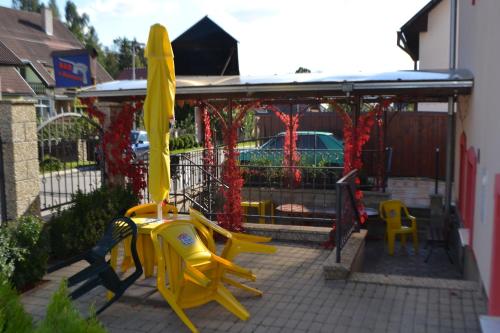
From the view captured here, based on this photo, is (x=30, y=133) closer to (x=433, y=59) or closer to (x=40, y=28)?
(x=433, y=59)

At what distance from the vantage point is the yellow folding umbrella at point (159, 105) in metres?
5.16

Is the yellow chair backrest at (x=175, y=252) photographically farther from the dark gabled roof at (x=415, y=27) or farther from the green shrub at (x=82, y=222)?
the dark gabled roof at (x=415, y=27)

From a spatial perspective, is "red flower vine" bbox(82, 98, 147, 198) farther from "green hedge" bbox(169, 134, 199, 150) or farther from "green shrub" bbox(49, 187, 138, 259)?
"green hedge" bbox(169, 134, 199, 150)

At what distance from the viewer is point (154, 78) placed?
5203 millimetres

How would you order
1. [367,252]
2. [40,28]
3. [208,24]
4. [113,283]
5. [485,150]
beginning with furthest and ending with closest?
1. [40,28]
2. [208,24]
3. [367,252]
4. [485,150]
5. [113,283]

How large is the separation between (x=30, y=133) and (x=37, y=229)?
137 cm

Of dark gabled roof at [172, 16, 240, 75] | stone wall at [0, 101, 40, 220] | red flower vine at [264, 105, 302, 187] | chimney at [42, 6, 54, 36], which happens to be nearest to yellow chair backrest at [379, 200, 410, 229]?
red flower vine at [264, 105, 302, 187]

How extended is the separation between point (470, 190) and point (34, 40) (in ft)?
132

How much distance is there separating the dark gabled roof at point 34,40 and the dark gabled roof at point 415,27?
84.1ft

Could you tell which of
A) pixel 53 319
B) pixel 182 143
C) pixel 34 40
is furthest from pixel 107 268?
pixel 34 40

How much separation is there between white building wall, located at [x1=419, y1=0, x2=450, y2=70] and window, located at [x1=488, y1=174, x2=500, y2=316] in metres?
12.0

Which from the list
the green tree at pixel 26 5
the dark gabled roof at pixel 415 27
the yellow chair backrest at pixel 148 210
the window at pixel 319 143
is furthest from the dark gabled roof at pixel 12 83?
the green tree at pixel 26 5

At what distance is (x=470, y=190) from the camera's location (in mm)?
6629

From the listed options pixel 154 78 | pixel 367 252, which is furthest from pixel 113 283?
pixel 367 252
